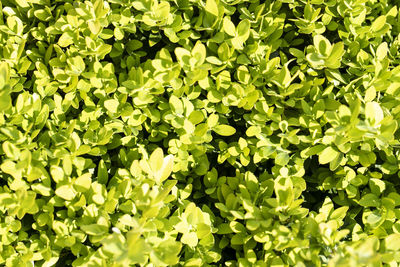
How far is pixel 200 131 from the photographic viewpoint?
5.56ft

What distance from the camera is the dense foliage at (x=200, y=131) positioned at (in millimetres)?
1522

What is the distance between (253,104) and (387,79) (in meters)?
0.57

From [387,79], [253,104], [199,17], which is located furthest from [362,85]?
[199,17]

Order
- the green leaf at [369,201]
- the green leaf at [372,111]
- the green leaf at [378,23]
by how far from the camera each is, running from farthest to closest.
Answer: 1. the green leaf at [378,23]
2. the green leaf at [369,201]
3. the green leaf at [372,111]

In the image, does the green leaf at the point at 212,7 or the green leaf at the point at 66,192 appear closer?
the green leaf at the point at 66,192

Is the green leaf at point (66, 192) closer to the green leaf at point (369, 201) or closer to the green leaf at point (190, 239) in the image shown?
the green leaf at point (190, 239)

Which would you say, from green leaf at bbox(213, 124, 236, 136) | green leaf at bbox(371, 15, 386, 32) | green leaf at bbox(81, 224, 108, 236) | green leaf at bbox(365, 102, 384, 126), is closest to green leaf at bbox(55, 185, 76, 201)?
green leaf at bbox(81, 224, 108, 236)

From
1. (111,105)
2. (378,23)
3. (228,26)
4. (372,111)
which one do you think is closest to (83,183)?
(111,105)

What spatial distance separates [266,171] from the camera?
1.79m

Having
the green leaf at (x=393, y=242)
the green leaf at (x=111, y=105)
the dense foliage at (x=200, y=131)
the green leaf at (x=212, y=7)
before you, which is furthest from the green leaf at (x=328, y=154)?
the green leaf at (x=111, y=105)

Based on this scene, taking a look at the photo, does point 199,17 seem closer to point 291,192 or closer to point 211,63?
point 211,63

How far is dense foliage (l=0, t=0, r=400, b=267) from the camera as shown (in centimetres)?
152

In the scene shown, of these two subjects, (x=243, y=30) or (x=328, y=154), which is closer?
(x=328, y=154)

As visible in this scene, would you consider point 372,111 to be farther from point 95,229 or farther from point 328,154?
point 95,229
